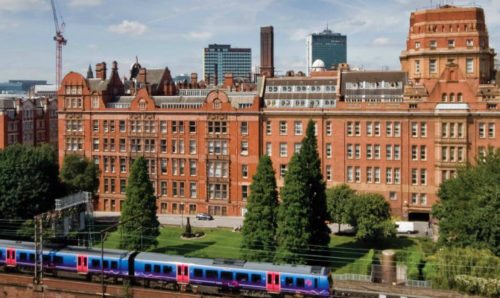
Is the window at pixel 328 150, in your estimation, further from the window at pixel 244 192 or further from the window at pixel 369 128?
the window at pixel 244 192

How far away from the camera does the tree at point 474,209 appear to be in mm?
59375

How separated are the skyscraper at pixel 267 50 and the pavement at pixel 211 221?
1182 inches

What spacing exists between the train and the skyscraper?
5853 centimetres

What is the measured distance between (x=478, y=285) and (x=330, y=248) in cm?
2357

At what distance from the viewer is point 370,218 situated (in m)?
76.1

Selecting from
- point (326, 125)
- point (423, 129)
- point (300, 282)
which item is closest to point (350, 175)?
point (326, 125)

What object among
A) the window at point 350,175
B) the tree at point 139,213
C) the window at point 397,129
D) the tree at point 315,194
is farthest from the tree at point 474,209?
the tree at point 139,213

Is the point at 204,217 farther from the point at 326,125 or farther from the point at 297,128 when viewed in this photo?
the point at 326,125

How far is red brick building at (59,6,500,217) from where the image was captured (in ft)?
292

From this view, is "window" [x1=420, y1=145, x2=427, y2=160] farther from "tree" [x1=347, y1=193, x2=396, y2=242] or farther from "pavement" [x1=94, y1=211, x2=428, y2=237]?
"tree" [x1=347, y1=193, x2=396, y2=242]

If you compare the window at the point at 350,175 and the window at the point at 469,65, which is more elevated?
the window at the point at 469,65

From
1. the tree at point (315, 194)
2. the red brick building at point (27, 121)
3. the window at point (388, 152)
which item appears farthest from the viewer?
the red brick building at point (27, 121)

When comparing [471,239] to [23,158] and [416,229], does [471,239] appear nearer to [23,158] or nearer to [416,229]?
[416,229]

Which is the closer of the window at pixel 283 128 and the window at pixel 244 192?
the window at pixel 283 128
